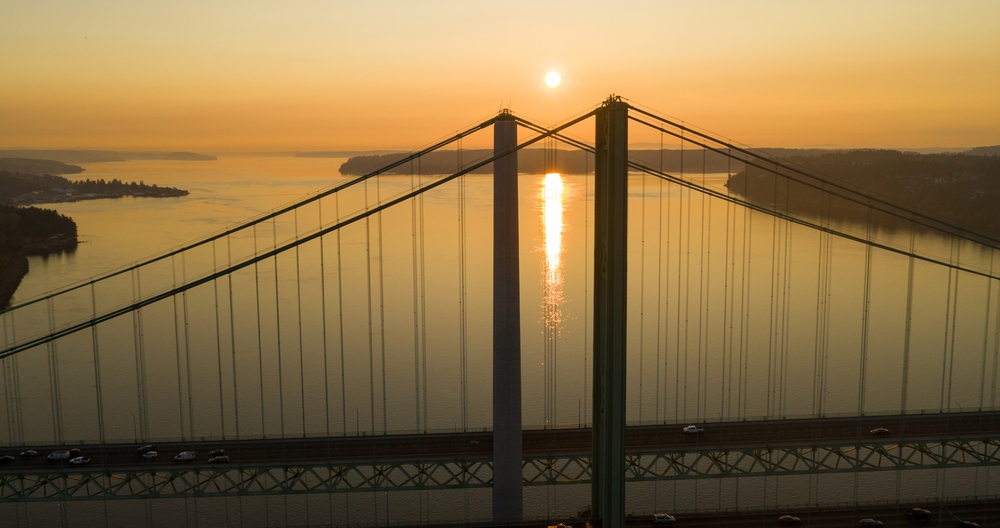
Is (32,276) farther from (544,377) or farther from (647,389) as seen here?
(647,389)

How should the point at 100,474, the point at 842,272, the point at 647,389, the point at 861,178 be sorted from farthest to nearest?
the point at 861,178, the point at 842,272, the point at 647,389, the point at 100,474

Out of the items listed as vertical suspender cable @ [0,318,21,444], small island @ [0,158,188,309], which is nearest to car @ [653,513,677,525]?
vertical suspender cable @ [0,318,21,444]

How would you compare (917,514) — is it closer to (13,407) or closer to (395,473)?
(395,473)

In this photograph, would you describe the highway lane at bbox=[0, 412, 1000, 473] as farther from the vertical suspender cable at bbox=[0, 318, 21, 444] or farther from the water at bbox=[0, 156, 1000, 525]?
the vertical suspender cable at bbox=[0, 318, 21, 444]

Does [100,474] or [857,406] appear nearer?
[100,474]

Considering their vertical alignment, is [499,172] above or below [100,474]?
above

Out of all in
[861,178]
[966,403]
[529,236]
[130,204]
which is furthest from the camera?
[130,204]

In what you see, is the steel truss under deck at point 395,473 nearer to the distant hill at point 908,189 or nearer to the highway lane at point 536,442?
the highway lane at point 536,442

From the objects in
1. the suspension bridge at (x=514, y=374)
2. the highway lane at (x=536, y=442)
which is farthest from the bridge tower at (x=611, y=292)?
the highway lane at (x=536, y=442)

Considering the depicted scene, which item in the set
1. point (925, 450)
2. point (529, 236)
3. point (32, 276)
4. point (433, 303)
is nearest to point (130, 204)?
point (32, 276)
